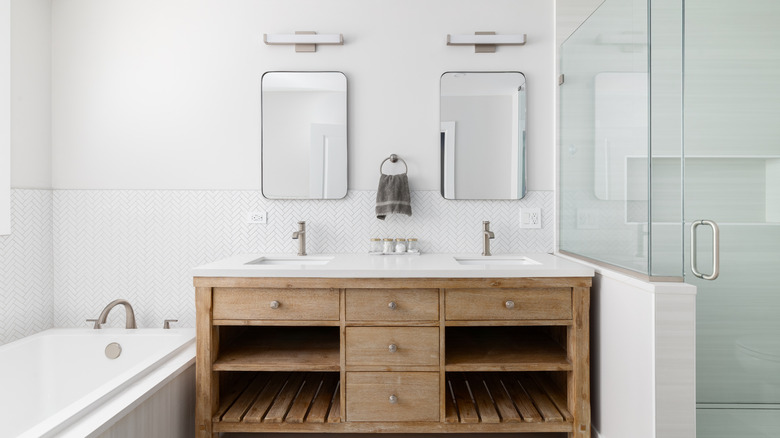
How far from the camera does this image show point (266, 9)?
226 centimetres

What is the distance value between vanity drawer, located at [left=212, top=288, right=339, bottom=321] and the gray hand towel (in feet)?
1.96

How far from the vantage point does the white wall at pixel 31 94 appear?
206 centimetres

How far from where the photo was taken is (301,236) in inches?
86.6

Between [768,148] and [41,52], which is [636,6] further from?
[41,52]

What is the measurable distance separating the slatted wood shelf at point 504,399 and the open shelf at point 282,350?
0.57 metres

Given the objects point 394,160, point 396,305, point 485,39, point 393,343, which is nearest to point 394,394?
point 393,343

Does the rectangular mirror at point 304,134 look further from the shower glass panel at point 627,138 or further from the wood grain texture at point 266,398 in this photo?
the shower glass panel at point 627,138

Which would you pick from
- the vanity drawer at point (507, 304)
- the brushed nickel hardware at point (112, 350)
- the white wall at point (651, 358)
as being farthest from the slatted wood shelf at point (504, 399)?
the brushed nickel hardware at point (112, 350)

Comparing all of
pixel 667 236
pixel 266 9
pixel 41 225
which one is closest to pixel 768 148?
pixel 667 236

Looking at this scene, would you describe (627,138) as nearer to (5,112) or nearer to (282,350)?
(282,350)

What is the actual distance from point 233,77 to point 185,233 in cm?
88

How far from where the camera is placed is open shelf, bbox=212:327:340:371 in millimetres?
1726

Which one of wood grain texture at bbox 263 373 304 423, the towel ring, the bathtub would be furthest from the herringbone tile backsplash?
wood grain texture at bbox 263 373 304 423

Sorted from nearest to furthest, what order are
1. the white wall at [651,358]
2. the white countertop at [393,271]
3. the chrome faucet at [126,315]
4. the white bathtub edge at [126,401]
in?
the white bathtub edge at [126,401]
the white wall at [651,358]
the white countertop at [393,271]
the chrome faucet at [126,315]
